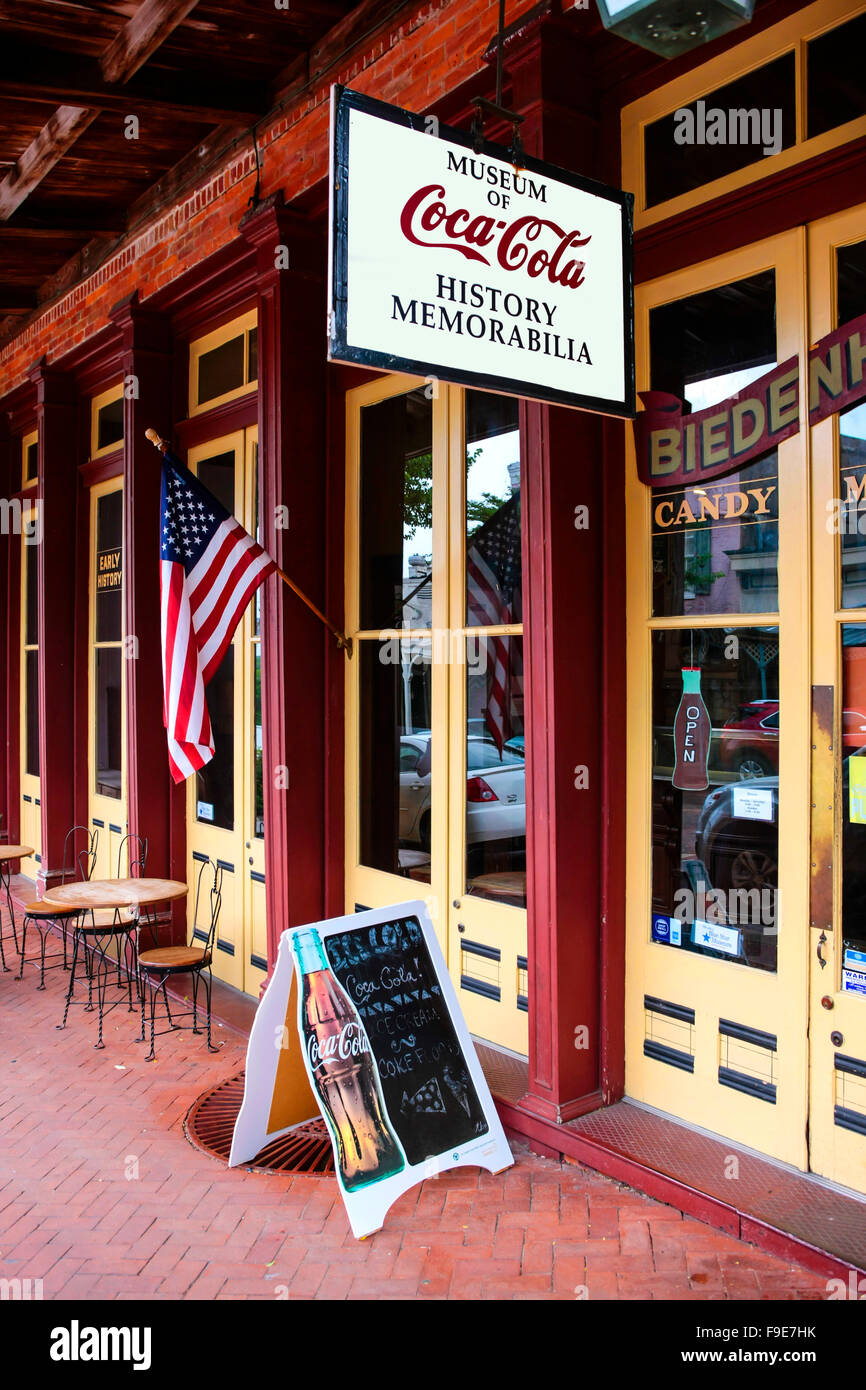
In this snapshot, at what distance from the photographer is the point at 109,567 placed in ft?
29.0

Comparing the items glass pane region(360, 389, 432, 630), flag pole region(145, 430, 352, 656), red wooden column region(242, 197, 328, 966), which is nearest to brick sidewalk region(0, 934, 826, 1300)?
red wooden column region(242, 197, 328, 966)

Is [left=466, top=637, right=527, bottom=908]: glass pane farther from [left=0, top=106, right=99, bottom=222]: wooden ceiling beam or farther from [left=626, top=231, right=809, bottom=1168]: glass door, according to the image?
[left=0, top=106, right=99, bottom=222]: wooden ceiling beam

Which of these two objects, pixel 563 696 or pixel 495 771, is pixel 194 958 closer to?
pixel 495 771

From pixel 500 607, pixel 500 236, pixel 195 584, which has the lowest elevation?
pixel 500 607

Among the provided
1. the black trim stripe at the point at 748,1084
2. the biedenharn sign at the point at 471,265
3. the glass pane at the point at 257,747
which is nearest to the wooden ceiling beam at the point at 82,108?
the biedenharn sign at the point at 471,265

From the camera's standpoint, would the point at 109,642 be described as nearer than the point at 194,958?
No

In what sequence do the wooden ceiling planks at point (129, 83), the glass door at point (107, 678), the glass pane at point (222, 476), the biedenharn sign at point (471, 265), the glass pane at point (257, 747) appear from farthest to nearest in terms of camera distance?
1. the glass door at point (107, 678)
2. the glass pane at point (222, 476)
3. the glass pane at point (257, 747)
4. the wooden ceiling planks at point (129, 83)
5. the biedenharn sign at point (471, 265)

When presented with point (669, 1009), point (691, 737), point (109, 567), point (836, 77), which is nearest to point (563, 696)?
point (691, 737)

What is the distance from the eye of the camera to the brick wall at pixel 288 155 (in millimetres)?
4617

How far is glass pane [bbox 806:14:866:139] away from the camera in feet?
11.7

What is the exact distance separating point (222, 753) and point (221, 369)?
266 centimetres

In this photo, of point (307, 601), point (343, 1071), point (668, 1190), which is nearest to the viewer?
point (668, 1190)

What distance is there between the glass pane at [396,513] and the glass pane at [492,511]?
349 mm

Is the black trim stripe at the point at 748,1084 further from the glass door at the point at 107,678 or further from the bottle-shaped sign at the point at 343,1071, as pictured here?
the glass door at the point at 107,678
